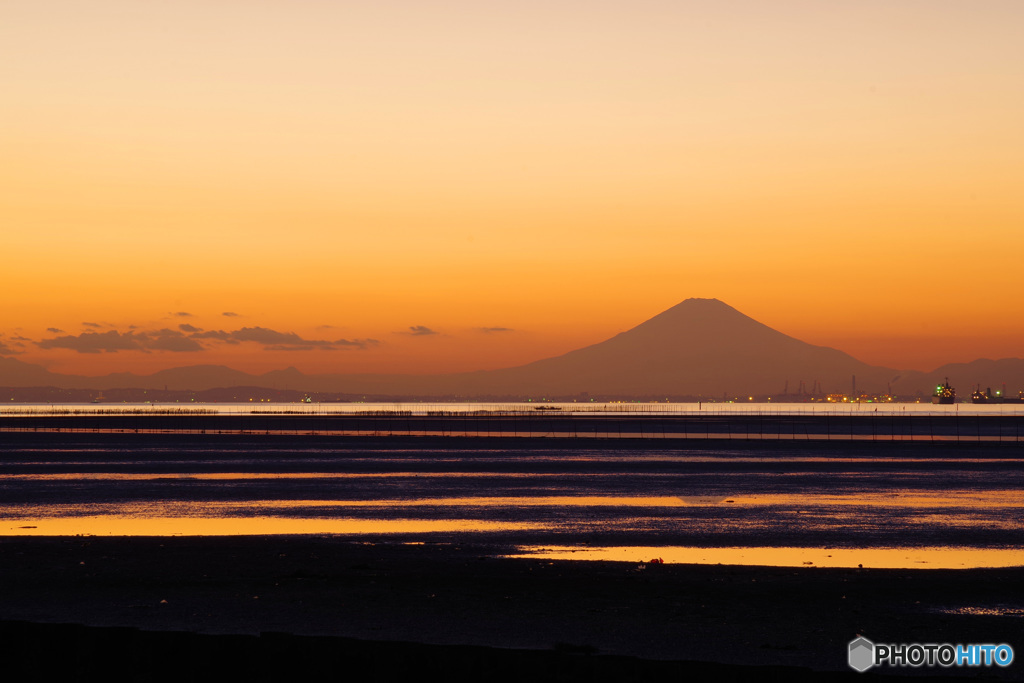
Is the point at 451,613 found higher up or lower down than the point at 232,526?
higher up

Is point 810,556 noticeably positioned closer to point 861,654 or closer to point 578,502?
point 861,654

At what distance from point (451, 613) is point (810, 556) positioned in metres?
10.6

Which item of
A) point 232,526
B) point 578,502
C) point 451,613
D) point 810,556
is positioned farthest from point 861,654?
point 578,502

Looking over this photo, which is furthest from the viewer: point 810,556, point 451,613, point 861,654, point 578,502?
point 578,502

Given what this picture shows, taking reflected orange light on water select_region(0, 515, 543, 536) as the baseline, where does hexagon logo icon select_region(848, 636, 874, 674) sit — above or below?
above

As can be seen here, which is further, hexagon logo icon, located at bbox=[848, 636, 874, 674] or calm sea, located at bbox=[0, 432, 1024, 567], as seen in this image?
calm sea, located at bbox=[0, 432, 1024, 567]

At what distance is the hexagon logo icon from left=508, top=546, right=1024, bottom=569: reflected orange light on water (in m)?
9.05

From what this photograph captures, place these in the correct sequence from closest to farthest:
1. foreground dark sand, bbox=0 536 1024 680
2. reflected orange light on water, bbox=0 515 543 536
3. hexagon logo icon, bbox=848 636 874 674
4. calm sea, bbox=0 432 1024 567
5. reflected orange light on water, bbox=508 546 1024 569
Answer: foreground dark sand, bbox=0 536 1024 680, hexagon logo icon, bbox=848 636 874 674, reflected orange light on water, bbox=508 546 1024 569, calm sea, bbox=0 432 1024 567, reflected orange light on water, bbox=0 515 543 536

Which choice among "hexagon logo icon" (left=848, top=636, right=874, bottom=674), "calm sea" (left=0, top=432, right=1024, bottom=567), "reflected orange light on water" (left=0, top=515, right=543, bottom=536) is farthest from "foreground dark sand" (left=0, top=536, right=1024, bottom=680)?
"reflected orange light on water" (left=0, top=515, right=543, bottom=536)

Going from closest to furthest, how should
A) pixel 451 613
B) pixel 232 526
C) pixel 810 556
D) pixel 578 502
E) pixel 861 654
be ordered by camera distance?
pixel 861 654 → pixel 451 613 → pixel 810 556 → pixel 232 526 → pixel 578 502

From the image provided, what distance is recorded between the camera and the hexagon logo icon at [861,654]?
11945 mm

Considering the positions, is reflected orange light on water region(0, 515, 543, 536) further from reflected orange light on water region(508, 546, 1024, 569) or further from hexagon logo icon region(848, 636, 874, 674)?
hexagon logo icon region(848, 636, 874, 674)

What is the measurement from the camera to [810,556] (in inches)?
914

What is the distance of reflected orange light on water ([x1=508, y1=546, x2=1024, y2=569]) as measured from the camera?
Result: 866 inches
